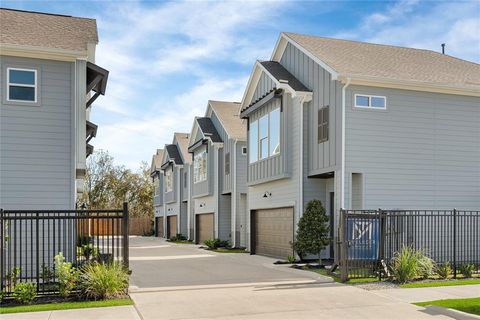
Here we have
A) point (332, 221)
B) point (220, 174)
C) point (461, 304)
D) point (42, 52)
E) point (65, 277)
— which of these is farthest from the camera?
point (220, 174)

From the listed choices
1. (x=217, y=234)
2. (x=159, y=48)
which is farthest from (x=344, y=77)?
(x=217, y=234)

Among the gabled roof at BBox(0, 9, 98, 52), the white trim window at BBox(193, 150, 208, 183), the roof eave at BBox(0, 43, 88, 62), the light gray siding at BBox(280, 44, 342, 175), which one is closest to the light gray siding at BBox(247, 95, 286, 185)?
the light gray siding at BBox(280, 44, 342, 175)

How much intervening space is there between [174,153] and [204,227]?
1080 cm

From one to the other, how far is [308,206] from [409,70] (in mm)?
6055

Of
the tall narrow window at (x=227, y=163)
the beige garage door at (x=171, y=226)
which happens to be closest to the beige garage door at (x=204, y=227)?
the tall narrow window at (x=227, y=163)

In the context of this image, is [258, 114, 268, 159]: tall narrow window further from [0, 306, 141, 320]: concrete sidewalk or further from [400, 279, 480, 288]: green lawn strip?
[0, 306, 141, 320]: concrete sidewalk

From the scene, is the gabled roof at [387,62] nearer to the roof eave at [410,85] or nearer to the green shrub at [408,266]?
the roof eave at [410,85]

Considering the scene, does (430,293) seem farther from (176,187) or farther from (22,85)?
(176,187)

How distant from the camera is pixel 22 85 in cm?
1545

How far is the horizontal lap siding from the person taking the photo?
689 inches

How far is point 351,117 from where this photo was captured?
57.0ft

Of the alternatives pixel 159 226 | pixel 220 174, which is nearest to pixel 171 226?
pixel 159 226

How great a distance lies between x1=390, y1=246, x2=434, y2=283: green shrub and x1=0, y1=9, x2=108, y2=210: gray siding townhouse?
9.19 metres

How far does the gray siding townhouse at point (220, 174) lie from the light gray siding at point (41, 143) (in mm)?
14124
